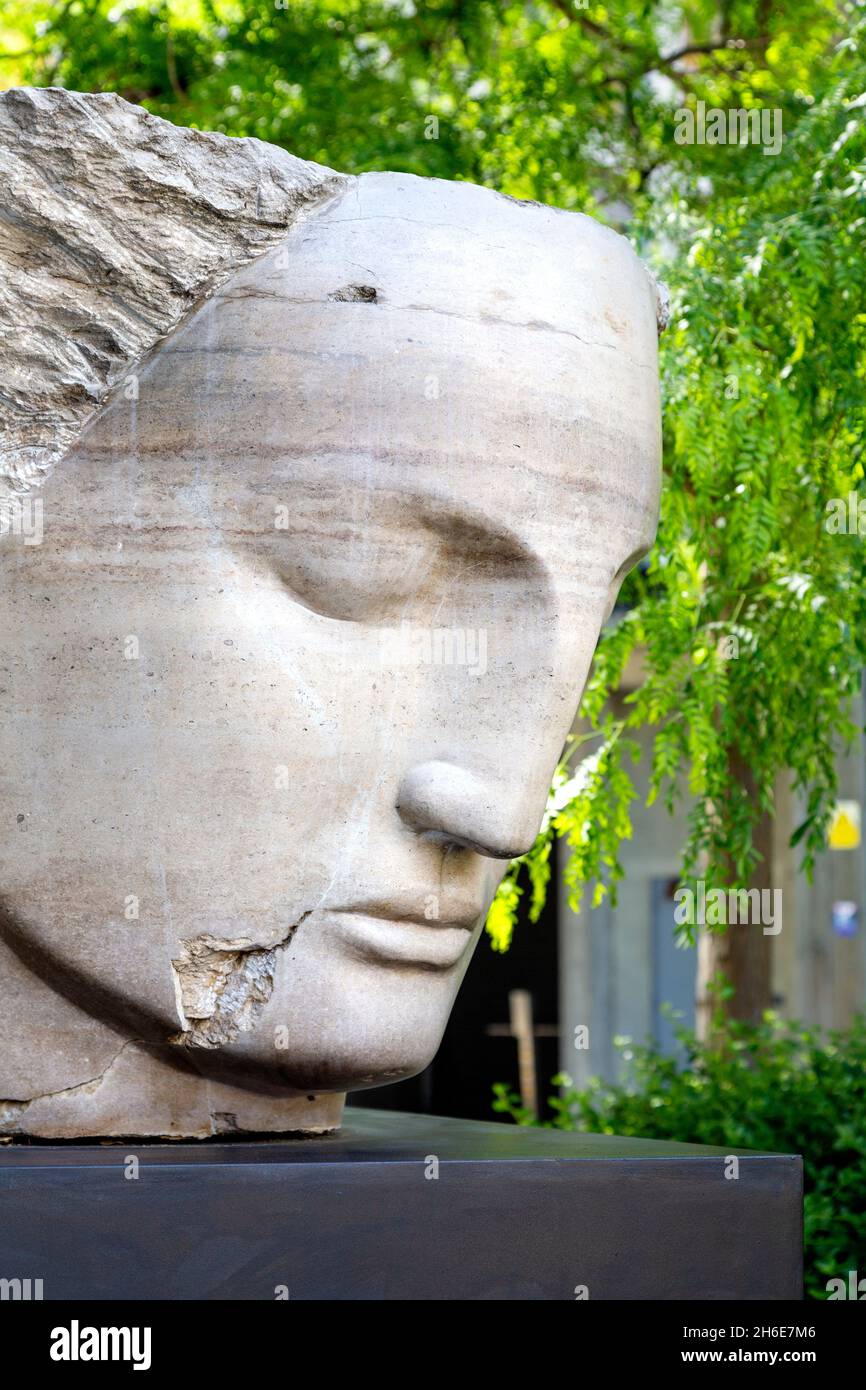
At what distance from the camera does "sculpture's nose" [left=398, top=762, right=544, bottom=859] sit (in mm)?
3822

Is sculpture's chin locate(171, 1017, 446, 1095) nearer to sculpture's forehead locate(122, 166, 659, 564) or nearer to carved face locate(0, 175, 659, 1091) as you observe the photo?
carved face locate(0, 175, 659, 1091)

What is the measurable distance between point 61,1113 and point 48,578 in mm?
1157

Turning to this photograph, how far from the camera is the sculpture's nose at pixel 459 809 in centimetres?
382

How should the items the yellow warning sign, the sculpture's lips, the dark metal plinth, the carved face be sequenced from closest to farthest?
1. the dark metal plinth
2. the carved face
3. the sculpture's lips
4. the yellow warning sign

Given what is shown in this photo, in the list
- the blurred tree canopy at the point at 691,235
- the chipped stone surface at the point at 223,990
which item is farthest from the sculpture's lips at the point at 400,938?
the blurred tree canopy at the point at 691,235

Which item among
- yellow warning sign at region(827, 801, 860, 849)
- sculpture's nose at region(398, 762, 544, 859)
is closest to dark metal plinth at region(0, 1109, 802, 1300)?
sculpture's nose at region(398, 762, 544, 859)

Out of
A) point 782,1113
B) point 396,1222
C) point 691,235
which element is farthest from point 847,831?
point 396,1222

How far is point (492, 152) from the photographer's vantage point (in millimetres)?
7438

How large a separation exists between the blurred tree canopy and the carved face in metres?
2.02

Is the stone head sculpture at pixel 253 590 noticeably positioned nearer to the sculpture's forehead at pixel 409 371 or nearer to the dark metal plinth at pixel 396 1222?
the sculpture's forehead at pixel 409 371

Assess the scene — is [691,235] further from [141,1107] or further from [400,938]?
[141,1107]

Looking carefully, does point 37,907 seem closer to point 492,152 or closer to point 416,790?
point 416,790

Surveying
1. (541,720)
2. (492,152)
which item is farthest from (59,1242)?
(492,152)

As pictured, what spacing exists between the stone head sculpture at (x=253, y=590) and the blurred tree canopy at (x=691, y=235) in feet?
6.66
